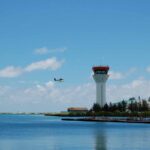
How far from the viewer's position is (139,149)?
76.1m

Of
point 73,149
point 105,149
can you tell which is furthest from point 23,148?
point 105,149

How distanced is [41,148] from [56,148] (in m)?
2.46

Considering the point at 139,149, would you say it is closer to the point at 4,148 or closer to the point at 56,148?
the point at 56,148

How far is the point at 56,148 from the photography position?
7956 centimetres

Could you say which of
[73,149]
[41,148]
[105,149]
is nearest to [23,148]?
[41,148]

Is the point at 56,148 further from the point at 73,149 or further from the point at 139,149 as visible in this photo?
the point at 139,149

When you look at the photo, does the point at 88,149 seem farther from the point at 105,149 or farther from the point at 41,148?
the point at 41,148

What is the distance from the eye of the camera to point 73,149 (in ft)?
254

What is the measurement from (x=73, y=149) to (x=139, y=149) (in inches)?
412

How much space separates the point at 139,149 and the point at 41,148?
52.4ft

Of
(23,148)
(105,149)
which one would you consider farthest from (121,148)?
(23,148)

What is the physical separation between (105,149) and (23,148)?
13.9 metres

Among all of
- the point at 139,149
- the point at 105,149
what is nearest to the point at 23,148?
the point at 105,149

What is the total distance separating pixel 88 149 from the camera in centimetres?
7662
